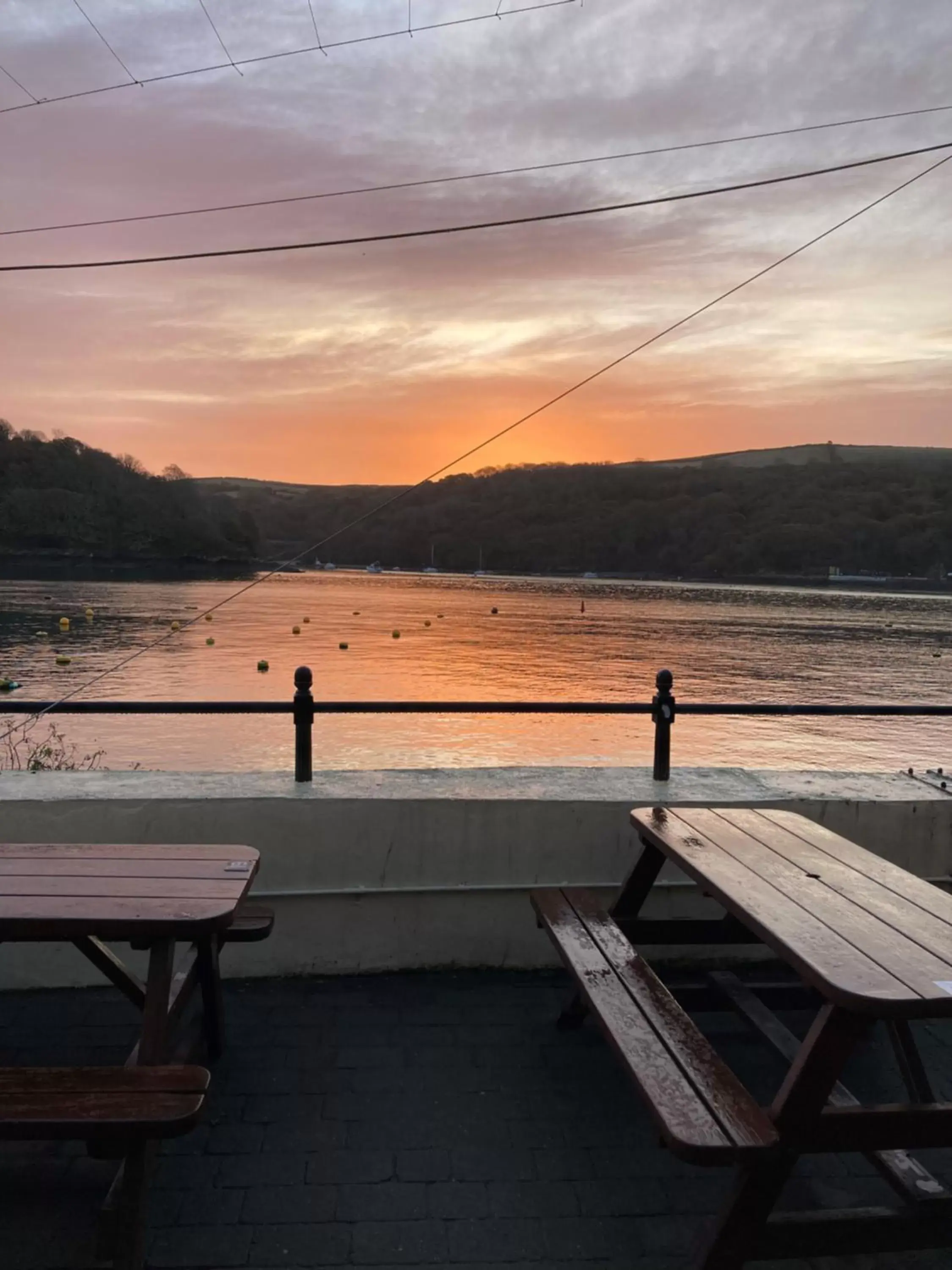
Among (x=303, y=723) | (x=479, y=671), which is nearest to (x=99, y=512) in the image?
(x=479, y=671)

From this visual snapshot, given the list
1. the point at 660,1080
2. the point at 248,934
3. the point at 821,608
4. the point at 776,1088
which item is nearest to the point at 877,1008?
the point at 660,1080

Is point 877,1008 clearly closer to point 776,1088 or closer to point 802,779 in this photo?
point 776,1088

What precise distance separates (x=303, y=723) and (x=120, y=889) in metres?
1.53

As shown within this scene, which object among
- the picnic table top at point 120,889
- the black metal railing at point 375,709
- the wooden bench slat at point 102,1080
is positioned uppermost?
the black metal railing at point 375,709

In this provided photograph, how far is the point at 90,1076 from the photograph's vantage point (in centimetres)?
213

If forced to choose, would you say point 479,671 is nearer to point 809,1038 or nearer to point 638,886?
point 638,886

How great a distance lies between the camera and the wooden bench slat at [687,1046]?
2016mm

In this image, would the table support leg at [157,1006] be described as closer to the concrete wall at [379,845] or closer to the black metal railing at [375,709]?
the concrete wall at [379,845]

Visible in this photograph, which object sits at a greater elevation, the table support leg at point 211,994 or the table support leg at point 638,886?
the table support leg at point 638,886

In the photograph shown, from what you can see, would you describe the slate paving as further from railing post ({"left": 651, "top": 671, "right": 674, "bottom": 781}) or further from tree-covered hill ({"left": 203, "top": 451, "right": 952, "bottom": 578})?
tree-covered hill ({"left": 203, "top": 451, "right": 952, "bottom": 578})

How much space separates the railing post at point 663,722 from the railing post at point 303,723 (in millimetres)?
1520

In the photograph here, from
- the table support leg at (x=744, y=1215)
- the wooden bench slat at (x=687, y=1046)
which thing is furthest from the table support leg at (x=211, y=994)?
the table support leg at (x=744, y=1215)

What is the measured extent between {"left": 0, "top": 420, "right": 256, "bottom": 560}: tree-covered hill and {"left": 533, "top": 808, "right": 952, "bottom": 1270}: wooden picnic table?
144143 millimetres

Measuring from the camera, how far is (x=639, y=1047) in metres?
2.34
